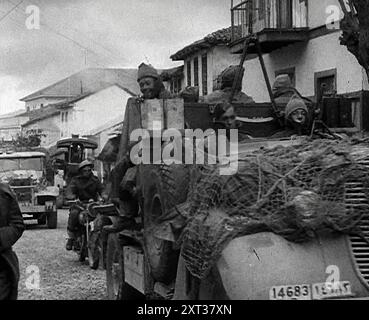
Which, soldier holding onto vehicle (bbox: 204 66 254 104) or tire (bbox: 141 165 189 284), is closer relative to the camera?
tire (bbox: 141 165 189 284)

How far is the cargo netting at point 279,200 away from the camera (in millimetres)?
5016

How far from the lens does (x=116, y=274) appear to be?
867 cm

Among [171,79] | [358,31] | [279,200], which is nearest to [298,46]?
[358,31]

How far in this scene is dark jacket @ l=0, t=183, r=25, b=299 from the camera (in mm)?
6188

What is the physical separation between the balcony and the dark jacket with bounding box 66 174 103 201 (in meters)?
7.56

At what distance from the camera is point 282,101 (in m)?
8.30

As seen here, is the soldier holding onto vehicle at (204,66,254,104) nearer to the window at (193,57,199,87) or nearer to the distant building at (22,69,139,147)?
the window at (193,57,199,87)

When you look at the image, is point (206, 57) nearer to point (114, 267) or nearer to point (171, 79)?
point (171, 79)

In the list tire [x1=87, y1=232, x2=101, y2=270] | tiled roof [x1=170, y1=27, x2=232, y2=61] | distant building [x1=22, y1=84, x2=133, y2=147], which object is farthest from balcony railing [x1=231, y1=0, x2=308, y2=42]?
distant building [x1=22, y1=84, x2=133, y2=147]

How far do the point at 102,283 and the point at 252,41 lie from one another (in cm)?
492

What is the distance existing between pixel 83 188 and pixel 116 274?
7.08m

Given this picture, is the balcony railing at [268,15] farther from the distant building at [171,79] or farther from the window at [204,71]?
the distant building at [171,79]

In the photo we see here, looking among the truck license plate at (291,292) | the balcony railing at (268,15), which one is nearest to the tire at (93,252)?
the truck license plate at (291,292)
